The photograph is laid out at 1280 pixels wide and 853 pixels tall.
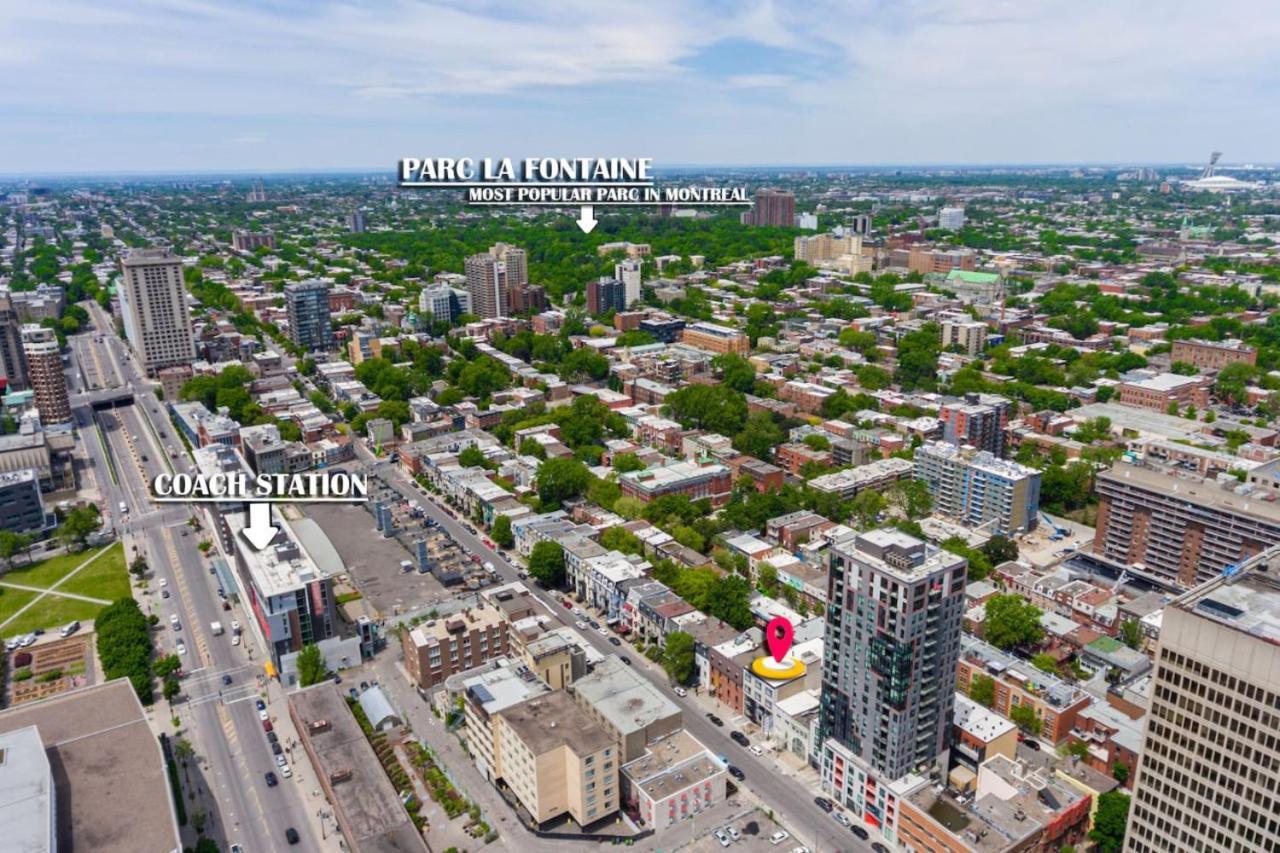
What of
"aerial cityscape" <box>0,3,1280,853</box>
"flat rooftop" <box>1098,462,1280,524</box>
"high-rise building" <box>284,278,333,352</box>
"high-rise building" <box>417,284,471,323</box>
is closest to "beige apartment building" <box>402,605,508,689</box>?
"aerial cityscape" <box>0,3,1280,853</box>

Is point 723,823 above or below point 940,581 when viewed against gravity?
below

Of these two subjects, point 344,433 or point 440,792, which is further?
point 344,433

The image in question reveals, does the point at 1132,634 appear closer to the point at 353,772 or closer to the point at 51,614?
the point at 353,772

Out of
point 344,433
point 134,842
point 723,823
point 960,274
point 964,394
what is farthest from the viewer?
point 960,274

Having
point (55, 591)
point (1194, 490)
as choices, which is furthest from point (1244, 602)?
point (55, 591)

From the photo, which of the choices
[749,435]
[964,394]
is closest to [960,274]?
[964,394]

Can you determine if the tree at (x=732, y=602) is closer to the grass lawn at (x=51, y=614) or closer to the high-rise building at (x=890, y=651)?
the high-rise building at (x=890, y=651)

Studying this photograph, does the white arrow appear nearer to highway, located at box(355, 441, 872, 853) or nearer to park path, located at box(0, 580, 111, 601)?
park path, located at box(0, 580, 111, 601)

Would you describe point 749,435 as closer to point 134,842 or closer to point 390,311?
point 134,842
